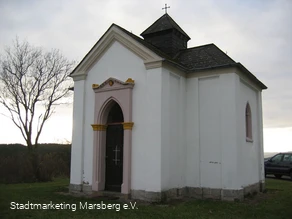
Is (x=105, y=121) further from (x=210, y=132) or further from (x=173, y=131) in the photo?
(x=210, y=132)

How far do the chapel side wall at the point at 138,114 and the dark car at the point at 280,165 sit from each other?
1296 cm

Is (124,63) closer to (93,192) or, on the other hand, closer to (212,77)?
(212,77)

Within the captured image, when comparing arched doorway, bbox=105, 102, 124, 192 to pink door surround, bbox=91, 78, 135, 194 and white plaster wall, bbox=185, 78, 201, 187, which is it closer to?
pink door surround, bbox=91, 78, 135, 194

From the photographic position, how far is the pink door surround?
36.5 feet

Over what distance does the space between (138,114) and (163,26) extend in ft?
18.3

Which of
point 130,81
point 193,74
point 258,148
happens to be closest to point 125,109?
point 130,81

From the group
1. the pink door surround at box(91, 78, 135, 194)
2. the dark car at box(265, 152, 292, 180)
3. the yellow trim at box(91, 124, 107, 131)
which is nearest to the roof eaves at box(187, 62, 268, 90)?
the pink door surround at box(91, 78, 135, 194)

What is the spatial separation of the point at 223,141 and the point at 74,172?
602 cm

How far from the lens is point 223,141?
1123 centimetres

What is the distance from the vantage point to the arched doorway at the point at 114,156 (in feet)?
38.8

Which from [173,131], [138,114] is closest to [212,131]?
[173,131]

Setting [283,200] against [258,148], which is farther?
[258,148]

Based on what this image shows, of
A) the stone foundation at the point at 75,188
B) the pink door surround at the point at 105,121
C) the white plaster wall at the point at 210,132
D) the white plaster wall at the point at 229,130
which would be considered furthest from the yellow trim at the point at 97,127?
the white plaster wall at the point at 229,130

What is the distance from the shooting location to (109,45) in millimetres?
12453
